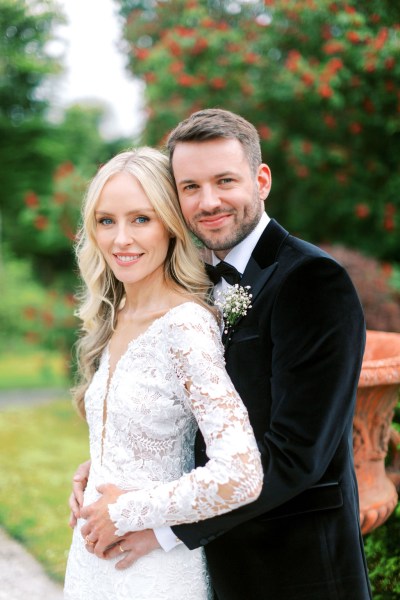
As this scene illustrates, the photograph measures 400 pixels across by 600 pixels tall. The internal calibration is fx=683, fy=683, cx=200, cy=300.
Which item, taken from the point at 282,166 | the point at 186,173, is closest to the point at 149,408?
the point at 186,173

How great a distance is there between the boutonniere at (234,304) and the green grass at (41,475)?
1809mm

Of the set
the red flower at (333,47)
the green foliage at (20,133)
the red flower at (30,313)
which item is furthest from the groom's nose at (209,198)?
the green foliage at (20,133)

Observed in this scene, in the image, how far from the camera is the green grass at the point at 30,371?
15.1m

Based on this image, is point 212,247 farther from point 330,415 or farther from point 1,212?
point 1,212

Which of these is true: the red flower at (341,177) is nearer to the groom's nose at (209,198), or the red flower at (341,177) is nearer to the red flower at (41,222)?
the red flower at (41,222)

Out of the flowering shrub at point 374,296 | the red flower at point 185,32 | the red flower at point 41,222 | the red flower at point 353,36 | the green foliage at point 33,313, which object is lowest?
the green foliage at point 33,313

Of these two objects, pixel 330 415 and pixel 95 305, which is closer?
pixel 330 415

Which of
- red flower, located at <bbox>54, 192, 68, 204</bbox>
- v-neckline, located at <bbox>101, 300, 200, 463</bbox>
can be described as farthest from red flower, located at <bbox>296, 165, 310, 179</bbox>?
v-neckline, located at <bbox>101, 300, 200, 463</bbox>

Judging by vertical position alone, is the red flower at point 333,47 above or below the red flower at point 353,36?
below

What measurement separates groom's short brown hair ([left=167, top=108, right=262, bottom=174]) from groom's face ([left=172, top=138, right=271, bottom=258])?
0.02m

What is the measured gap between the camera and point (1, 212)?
875 inches

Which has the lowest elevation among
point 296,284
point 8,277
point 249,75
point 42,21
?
point 8,277

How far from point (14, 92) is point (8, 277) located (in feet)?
24.7

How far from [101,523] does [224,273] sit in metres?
0.82
